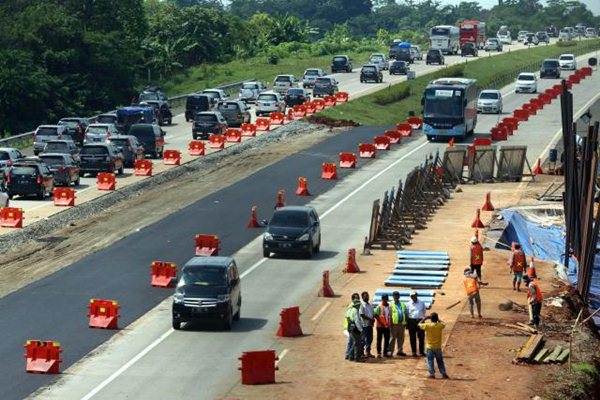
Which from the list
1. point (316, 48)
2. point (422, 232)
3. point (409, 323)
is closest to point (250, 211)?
point (422, 232)

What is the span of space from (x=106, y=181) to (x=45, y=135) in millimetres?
16185

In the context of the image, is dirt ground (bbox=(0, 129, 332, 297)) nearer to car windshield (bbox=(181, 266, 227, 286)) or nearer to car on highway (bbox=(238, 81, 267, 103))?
car windshield (bbox=(181, 266, 227, 286))

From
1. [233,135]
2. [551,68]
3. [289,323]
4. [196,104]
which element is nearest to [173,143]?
[233,135]

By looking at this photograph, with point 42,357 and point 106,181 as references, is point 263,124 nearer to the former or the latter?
point 106,181

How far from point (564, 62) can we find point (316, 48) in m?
29.0

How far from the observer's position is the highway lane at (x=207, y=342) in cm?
3412

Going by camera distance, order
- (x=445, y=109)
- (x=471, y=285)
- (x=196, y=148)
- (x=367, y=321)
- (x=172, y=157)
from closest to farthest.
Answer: (x=367, y=321) → (x=471, y=285) → (x=172, y=157) → (x=196, y=148) → (x=445, y=109)

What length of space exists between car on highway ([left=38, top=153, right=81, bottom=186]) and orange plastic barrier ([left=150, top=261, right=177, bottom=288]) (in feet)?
73.3

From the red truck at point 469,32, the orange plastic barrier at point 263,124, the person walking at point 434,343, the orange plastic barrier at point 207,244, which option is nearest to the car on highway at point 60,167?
the orange plastic barrier at point 207,244

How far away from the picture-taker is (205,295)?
39.7 meters

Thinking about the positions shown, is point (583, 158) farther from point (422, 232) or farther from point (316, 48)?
point (316, 48)

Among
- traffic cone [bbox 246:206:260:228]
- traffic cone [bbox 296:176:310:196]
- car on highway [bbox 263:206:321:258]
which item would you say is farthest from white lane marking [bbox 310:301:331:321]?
traffic cone [bbox 296:176:310:196]

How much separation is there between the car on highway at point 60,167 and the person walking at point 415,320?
110 feet

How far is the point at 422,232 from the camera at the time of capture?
57.8m
